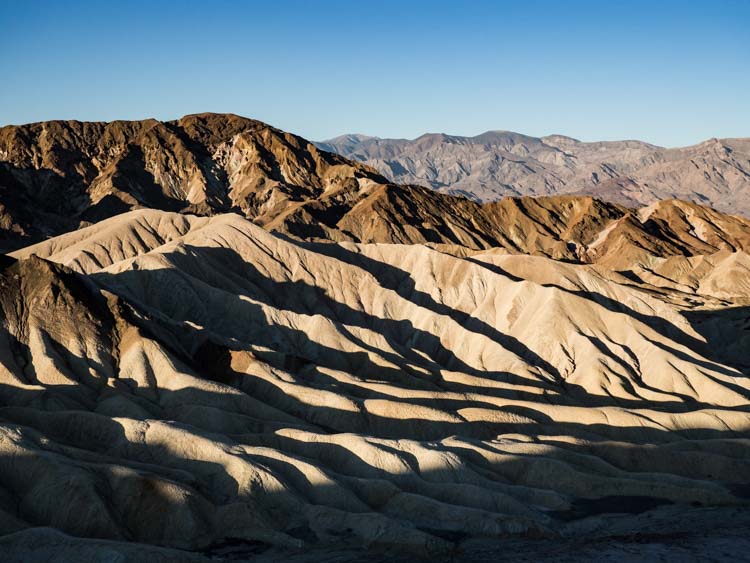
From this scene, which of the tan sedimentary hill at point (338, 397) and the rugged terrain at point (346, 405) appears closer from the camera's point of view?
the rugged terrain at point (346, 405)

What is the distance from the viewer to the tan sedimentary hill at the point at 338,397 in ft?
168

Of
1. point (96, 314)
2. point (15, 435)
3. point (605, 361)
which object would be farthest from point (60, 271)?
point (605, 361)

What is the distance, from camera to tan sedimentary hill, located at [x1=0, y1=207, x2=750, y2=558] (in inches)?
2016

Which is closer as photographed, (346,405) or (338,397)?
(346,405)

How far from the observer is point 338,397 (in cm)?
7406

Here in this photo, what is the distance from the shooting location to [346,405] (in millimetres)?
73375

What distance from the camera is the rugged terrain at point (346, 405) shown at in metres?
50.3

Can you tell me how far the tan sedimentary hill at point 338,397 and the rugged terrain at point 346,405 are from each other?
0.70 ft

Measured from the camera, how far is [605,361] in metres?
94.4

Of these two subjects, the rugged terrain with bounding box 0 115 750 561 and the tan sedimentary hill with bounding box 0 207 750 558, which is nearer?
the rugged terrain with bounding box 0 115 750 561

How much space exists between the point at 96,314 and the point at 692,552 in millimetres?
53724

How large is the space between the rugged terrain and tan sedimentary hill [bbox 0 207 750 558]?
0.21 meters

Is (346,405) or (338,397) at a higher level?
(338,397)

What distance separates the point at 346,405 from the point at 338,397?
1.15m
